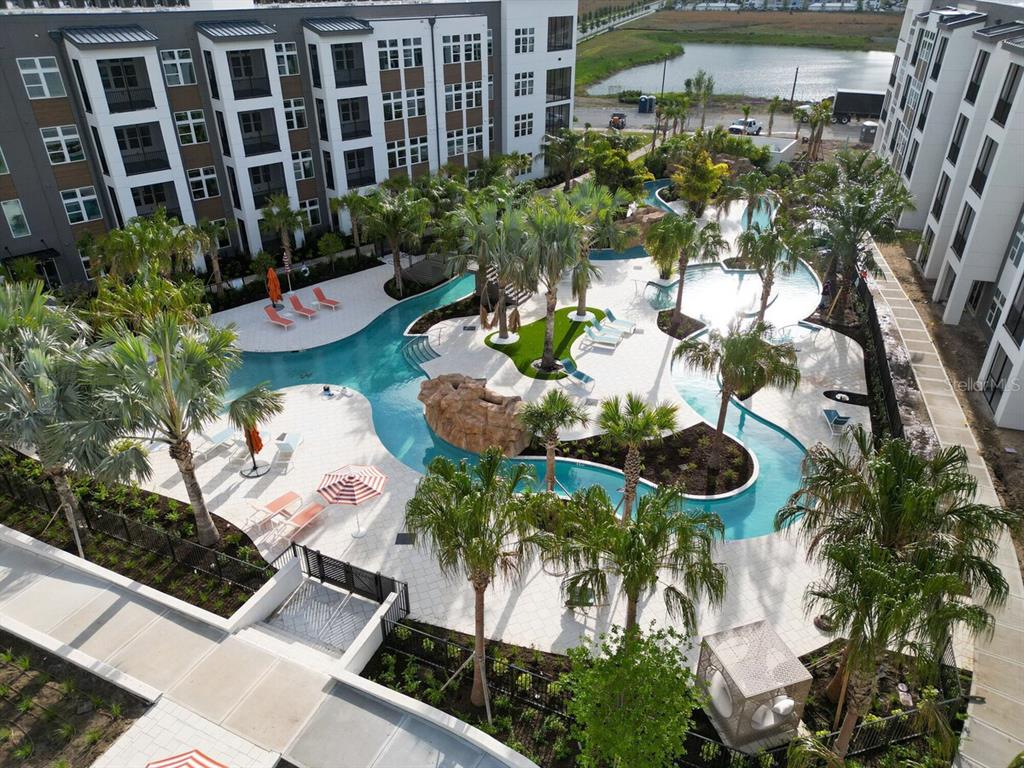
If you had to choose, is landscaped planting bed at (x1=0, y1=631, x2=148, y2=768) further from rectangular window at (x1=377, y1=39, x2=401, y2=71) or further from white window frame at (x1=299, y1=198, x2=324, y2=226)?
rectangular window at (x1=377, y1=39, x2=401, y2=71)

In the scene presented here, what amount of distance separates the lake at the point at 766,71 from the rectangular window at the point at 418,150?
64.8 metres

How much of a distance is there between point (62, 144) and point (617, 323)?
27324mm

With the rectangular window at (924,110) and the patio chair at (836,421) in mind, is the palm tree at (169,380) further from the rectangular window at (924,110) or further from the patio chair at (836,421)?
the rectangular window at (924,110)

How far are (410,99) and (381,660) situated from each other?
35701 millimetres

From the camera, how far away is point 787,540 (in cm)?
2000

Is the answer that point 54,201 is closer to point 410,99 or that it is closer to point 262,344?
point 262,344

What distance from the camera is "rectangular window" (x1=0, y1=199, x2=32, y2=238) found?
101ft

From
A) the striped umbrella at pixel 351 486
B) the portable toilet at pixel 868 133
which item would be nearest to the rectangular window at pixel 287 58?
the striped umbrella at pixel 351 486

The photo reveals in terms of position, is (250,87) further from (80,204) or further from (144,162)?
(80,204)

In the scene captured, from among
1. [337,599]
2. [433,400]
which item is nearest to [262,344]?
[433,400]

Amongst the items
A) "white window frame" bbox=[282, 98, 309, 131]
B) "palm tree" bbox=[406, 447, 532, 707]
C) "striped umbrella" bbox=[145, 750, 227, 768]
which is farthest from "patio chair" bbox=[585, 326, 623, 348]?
"striped umbrella" bbox=[145, 750, 227, 768]

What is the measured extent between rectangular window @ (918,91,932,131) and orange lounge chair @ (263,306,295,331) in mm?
37093

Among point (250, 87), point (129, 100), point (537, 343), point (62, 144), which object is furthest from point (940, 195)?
point (62, 144)

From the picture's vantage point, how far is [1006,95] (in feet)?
95.6
